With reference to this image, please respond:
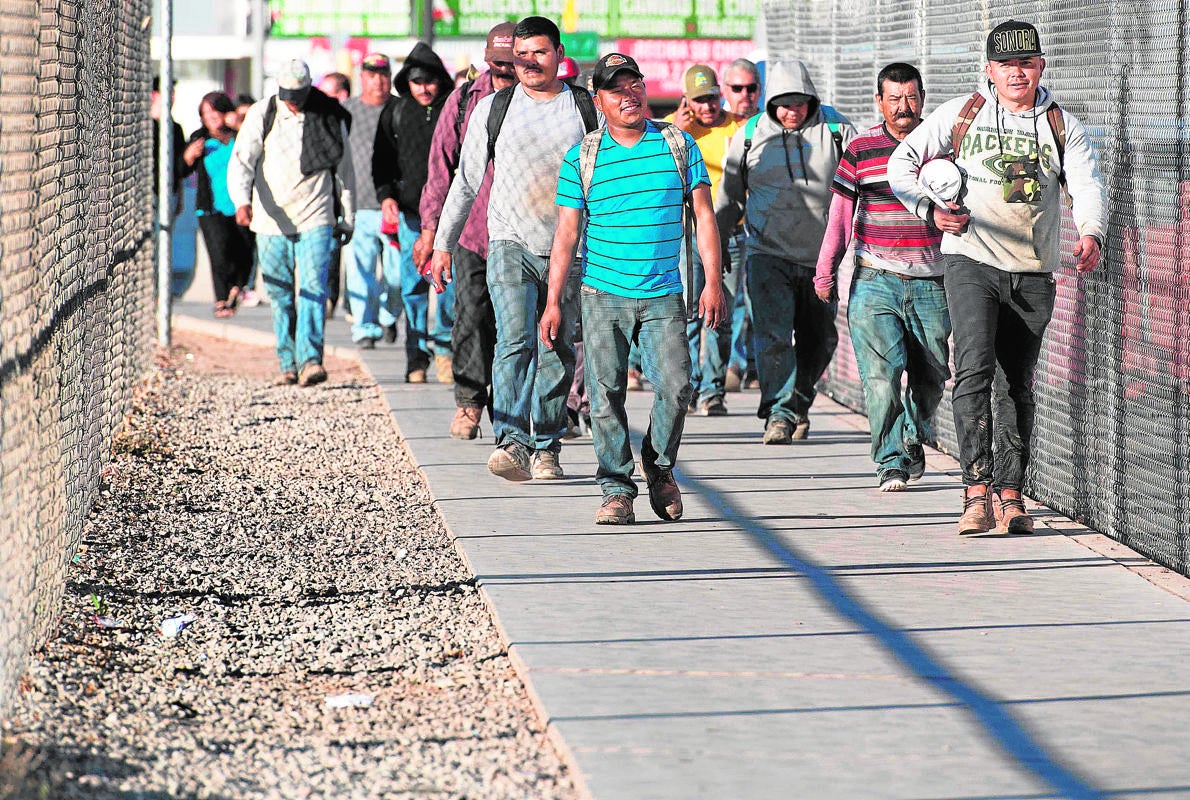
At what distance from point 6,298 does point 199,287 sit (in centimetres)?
1609

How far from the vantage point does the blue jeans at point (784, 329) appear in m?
9.93

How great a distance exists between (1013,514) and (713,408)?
3.83m

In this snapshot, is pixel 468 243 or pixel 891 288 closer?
pixel 891 288

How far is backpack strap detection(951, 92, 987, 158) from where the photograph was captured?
7285 millimetres

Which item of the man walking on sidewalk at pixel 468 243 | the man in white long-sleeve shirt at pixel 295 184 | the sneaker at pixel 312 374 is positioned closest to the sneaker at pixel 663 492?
the man walking on sidewalk at pixel 468 243

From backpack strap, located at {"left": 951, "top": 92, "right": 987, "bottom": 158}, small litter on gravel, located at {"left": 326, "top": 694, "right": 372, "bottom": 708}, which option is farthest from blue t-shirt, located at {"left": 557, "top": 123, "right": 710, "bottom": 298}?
small litter on gravel, located at {"left": 326, "top": 694, "right": 372, "bottom": 708}

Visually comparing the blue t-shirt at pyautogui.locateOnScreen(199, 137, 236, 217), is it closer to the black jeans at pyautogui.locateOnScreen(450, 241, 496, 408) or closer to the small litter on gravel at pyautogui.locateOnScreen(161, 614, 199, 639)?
the black jeans at pyautogui.locateOnScreen(450, 241, 496, 408)

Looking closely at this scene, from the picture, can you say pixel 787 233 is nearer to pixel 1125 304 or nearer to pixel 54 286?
pixel 1125 304

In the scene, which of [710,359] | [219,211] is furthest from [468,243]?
[219,211]

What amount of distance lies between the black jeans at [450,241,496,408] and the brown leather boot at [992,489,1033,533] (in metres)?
3.26

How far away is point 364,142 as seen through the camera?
1388cm

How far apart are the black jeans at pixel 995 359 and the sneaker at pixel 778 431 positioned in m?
2.38

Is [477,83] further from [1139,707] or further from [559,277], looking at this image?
[1139,707]

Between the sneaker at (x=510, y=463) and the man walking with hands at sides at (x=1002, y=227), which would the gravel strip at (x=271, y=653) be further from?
the man walking with hands at sides at (x=1002, y=227)
